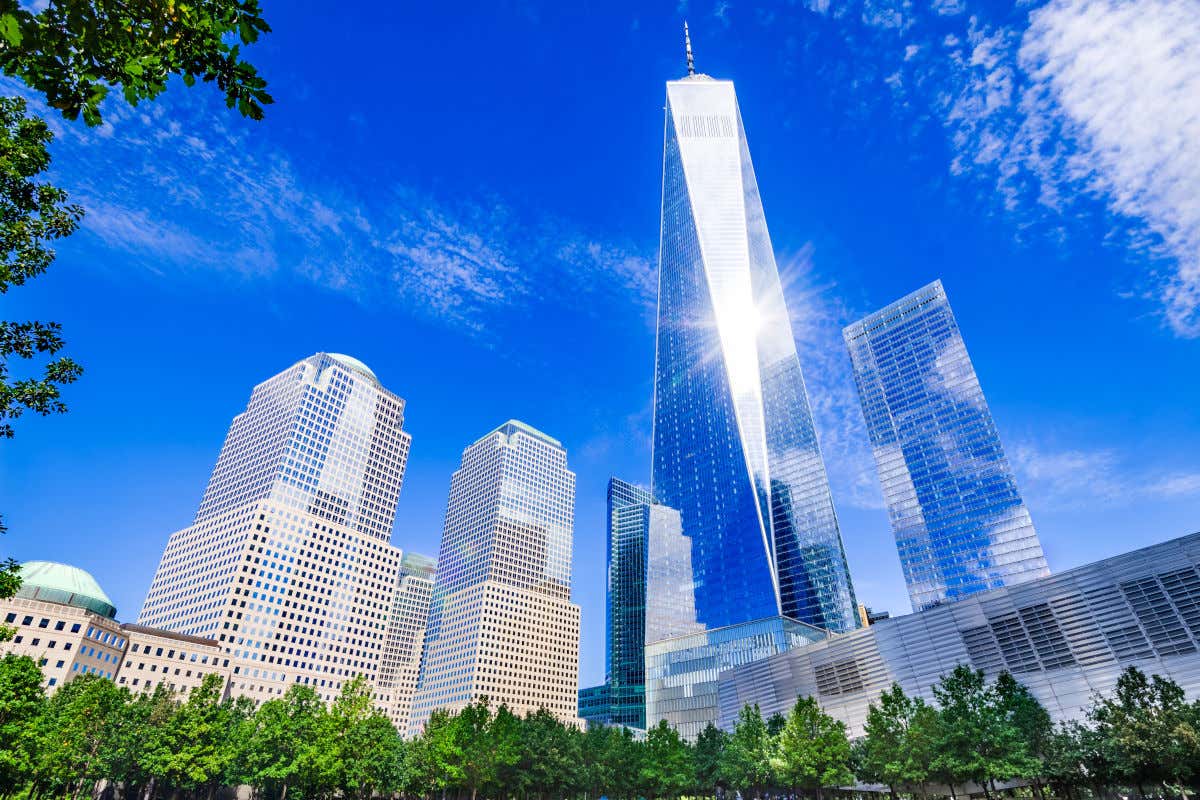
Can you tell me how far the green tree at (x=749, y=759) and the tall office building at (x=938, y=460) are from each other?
101 meters

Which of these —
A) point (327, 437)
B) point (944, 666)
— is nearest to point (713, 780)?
point (944, 666)

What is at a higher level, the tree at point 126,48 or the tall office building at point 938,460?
the tall office building at point 938,460

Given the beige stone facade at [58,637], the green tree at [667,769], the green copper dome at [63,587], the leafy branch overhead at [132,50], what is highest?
the green copper dome at [63,587]

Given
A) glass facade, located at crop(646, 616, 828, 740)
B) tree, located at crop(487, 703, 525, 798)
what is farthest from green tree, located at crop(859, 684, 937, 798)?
glass facade, located at crop(646, 616, 828, 740)

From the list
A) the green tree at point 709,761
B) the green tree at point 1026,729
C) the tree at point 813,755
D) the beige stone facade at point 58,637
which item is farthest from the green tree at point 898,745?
the beige stone facade at point 58,637

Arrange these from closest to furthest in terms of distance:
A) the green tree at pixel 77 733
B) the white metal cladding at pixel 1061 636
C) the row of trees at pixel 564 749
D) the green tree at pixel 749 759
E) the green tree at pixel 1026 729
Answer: the row of trees at pixel 564 749 < the green tree at pixel 1026 729 < the green tree at pixel 77 733 < the white metal cladding at pixel 1061 636 < the green tree at pixel 749 759

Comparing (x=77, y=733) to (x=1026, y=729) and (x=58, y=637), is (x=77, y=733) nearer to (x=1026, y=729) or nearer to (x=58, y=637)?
(x=58, y=637)

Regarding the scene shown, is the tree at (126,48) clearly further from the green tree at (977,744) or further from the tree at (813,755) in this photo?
the tree at (813,755)

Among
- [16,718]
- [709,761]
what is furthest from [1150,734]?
[16,718]

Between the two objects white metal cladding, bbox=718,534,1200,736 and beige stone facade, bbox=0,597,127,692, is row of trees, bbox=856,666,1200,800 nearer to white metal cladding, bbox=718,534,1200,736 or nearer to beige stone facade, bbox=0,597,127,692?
white metal cladding, bbox=718,534,1200,736

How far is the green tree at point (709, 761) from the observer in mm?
79188

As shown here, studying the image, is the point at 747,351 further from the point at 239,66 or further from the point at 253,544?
the point at 239,66

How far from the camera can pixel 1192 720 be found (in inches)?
1775

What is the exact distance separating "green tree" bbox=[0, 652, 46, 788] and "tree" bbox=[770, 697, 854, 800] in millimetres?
67337
